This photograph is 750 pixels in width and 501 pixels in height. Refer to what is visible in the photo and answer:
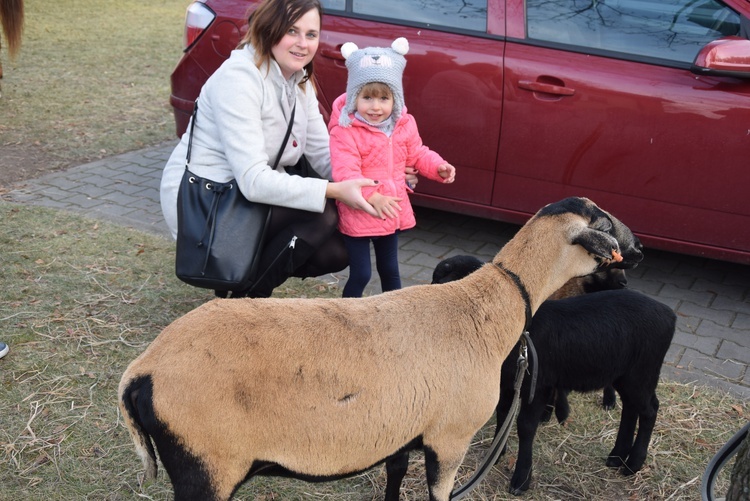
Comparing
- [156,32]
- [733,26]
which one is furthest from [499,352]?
[156,32]

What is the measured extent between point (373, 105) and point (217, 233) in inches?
41.8

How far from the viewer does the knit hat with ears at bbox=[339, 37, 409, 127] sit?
12.7ft

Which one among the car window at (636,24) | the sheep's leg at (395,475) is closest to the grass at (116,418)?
the sheep's leg at (395,475)

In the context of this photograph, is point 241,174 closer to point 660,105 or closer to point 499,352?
point 499,352

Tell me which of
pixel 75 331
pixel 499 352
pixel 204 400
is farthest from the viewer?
pixel 75 331

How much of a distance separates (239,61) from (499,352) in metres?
2.04

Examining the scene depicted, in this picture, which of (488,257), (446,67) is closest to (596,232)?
(446,67)

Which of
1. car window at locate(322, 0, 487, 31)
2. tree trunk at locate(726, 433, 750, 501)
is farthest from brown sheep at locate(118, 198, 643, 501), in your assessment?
car window at locate(322, 0, 487, 31)

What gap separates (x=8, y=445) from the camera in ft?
12.2

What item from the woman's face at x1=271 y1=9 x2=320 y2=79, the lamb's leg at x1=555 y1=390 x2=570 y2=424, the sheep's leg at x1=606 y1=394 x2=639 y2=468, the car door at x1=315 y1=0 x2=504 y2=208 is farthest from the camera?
the car door at x1=315 y1=0 x2=504 y2=208

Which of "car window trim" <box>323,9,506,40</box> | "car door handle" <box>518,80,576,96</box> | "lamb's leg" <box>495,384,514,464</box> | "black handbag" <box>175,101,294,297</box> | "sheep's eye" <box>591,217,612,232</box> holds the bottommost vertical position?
"lamb's leg" <box>495,384,514,464</box>

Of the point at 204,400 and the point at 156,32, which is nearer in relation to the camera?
the point at 204,400

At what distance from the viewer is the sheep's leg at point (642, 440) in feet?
12.1

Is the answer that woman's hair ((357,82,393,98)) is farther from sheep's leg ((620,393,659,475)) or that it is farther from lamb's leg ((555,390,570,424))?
sheep's leg ((620,393,659,475))
